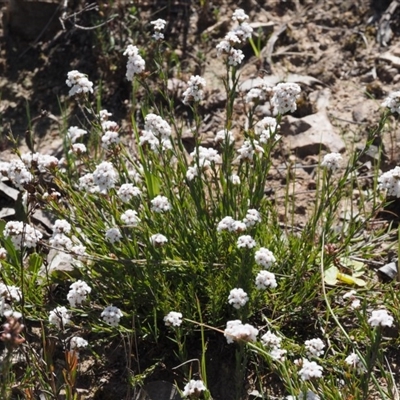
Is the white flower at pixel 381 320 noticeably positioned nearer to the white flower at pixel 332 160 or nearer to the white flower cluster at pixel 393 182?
the white flower cluster at pixel 393 182

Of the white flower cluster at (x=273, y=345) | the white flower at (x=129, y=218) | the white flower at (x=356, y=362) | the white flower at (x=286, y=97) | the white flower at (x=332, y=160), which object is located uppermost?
the white flower at (x=286, y=97)

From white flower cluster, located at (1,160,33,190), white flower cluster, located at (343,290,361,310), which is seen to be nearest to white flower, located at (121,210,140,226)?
white flower cluster, located at (1,160,33,190)

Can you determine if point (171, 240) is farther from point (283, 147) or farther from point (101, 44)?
point (101, 44)

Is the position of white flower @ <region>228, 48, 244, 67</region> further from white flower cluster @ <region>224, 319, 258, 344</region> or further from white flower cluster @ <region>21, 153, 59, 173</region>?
white flower cluster @ <region>224, 319, 258, 344</region>

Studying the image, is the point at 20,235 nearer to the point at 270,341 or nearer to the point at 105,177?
the point at 105,177

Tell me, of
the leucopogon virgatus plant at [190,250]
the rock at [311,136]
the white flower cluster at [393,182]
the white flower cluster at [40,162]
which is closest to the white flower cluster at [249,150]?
the leucopogon virgatus plant at [190,250]

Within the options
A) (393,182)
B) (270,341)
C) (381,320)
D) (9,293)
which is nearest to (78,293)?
(9,293)

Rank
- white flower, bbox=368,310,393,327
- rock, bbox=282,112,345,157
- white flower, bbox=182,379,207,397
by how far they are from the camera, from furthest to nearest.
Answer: rock, bbox=282,112,345,157
white flower, bbox=182,379,207,397
white flower, bbox=368,310,393,327
